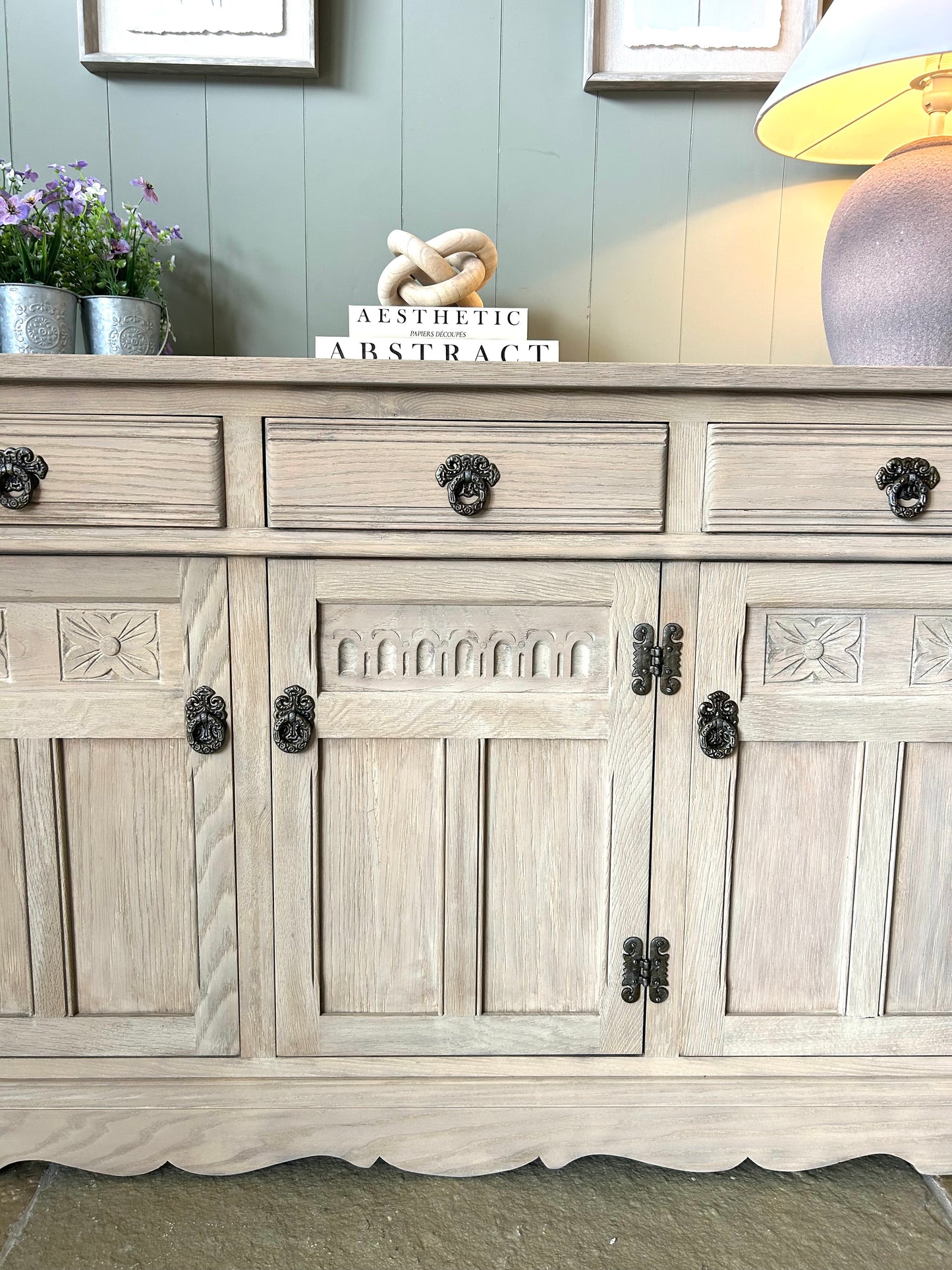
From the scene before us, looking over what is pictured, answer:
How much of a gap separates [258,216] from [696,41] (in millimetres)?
780

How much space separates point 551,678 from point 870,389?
0.49m

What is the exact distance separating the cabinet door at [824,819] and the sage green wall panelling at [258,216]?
0.89 meters

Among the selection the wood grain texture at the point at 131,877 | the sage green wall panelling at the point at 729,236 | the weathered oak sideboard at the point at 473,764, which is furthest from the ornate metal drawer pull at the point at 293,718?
the sage green wall panelling at the point at 729,236

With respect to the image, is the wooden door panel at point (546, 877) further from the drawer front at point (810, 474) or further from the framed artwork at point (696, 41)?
the framed artwork at point (696, 41)

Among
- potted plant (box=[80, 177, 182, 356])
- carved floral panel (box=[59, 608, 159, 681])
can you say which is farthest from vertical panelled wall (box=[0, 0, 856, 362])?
carved floral panel (box=[59, 608, 159, 681])

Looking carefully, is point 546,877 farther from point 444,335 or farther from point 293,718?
point 444,335

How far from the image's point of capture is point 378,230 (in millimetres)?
1324

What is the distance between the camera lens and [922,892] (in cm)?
98

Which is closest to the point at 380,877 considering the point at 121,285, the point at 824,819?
the point at 824,819

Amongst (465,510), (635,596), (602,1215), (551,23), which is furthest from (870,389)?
(602,1215)

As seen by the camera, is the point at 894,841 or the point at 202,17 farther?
the point at 202,17

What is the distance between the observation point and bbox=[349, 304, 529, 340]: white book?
1070 millimetres

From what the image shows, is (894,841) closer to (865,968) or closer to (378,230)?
(865,968)

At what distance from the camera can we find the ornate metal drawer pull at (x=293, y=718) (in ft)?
3.04
